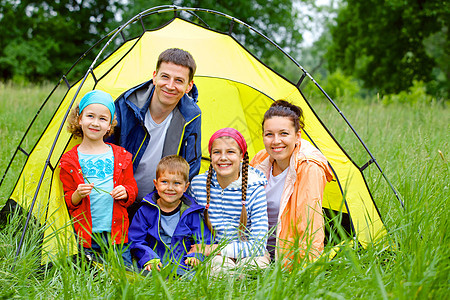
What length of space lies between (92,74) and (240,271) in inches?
71.7

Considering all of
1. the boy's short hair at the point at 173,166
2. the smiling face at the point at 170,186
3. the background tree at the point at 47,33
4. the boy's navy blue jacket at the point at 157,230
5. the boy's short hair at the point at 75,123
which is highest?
the background tree at the point at 47,33

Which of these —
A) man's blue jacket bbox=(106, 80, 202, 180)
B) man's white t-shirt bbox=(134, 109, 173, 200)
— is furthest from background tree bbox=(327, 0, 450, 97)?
man's white t-shirt bbox=(134, 109, 173, 200)

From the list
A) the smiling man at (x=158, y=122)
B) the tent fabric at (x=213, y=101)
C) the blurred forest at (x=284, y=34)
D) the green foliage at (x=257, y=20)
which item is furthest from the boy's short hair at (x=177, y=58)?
the green foliage at (x=257, y=20)

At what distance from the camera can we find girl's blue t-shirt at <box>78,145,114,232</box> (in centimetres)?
251

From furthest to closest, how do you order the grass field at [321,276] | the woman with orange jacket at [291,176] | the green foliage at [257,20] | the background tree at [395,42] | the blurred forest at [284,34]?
the green foliage at [257,20] → the blurred forest at [284,34] → the background tree at [395,42] → the woman with orange jacket at [291,176] → the grass field at [321,276]

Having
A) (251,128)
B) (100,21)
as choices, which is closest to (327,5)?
(100,21)

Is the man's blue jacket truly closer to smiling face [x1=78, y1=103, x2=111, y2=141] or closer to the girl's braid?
smiling face [x1=78, y1=103, x2=111, y2=141]

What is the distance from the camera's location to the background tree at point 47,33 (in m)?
13.6

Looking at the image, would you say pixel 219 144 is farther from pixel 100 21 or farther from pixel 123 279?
pixel 100 21

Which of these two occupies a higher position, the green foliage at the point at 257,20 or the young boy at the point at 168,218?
the green foliage at the point at 257,20

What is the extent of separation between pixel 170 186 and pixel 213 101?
148 centimetres

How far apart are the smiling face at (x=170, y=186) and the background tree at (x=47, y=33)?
12.5 m

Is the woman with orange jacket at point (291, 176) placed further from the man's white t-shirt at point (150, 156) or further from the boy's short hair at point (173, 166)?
the man's white t-shirt at point (150, 156)

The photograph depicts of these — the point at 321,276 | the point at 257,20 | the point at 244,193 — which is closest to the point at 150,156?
the point at 244,193
